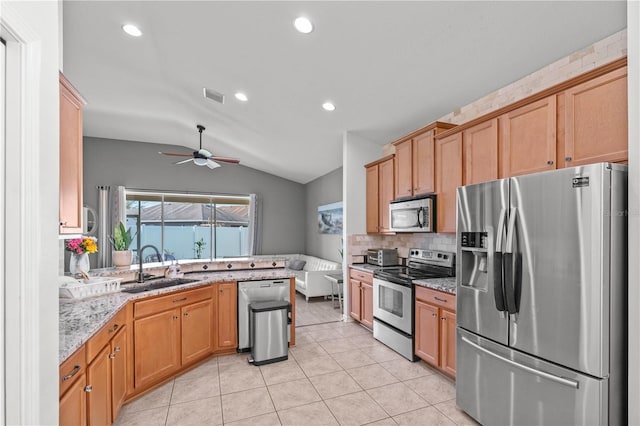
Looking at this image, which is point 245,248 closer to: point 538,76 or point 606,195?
point 538,76

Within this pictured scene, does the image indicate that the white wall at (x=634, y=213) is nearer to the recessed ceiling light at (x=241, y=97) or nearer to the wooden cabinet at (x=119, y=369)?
the wooden cabinet at (x=119, y=369)

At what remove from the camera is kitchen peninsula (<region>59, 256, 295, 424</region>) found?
164 centimetres

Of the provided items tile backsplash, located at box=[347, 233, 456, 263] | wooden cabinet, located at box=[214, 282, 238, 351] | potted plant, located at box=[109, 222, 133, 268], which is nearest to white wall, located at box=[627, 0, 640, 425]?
tile backsplash, located at box=[347, 233, 456, 263]

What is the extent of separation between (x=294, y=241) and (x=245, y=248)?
1294mm

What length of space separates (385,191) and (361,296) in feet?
4.95

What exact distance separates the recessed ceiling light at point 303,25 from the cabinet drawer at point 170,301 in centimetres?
257

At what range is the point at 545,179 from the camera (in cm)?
185

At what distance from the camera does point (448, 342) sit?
9.45 feet

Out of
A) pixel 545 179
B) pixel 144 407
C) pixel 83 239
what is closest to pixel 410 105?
pixel 545 179

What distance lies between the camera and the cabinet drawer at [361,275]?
4273 millimetres

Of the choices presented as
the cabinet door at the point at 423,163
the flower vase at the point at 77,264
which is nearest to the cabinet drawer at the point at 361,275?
the cabinet door at the point at 423,163

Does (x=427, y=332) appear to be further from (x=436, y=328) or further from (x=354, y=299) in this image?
(x=354, y=299)

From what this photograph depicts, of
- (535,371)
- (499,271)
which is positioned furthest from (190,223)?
(535,371)

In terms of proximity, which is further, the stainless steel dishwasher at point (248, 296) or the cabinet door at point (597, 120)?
the stainless steel dishwasher at point (248, 296)
